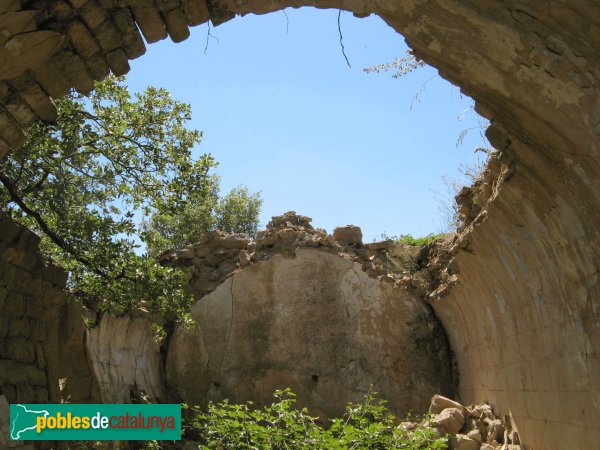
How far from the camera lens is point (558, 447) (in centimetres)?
655

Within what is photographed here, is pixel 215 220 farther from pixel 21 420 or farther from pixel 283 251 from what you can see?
pixel 21 420

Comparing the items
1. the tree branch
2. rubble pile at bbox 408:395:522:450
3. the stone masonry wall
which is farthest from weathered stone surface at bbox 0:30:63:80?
rubble pile at bbox 408:395:522:450

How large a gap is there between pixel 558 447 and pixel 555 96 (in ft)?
12.6

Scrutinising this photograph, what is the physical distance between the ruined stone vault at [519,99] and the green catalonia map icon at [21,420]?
22cm

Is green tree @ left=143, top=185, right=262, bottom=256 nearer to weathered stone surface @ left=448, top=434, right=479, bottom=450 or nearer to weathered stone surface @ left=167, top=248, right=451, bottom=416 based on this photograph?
weathered stone surface @ left=167, top=248, right=451, bottom=416

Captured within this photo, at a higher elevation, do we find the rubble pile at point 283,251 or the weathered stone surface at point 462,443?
the rubble pile at point 283,251

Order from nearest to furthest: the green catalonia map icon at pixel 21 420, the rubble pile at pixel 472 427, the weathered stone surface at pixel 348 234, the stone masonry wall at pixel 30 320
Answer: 1. the green catalonia map icon at pixel 21 420
2. the stone masonry wall at pixel 30 320
3. the rubble pile at pixel 472 427
4. the weathered stone surface at pixel 348 234

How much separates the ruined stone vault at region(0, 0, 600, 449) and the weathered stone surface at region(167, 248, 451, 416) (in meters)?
4.93

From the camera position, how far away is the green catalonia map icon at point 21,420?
5566 millimetres

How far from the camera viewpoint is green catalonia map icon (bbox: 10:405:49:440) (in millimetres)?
5566

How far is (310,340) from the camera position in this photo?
40.4 feet

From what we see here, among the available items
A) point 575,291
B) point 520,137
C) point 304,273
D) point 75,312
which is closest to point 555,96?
point 520,137

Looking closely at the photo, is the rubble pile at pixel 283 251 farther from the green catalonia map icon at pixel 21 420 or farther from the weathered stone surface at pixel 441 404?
the green catalonia map icon at pixel 21 420

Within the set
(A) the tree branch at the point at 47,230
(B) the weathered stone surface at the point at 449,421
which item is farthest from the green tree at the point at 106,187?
(B) the weathered stone surface at the point at 449,421
